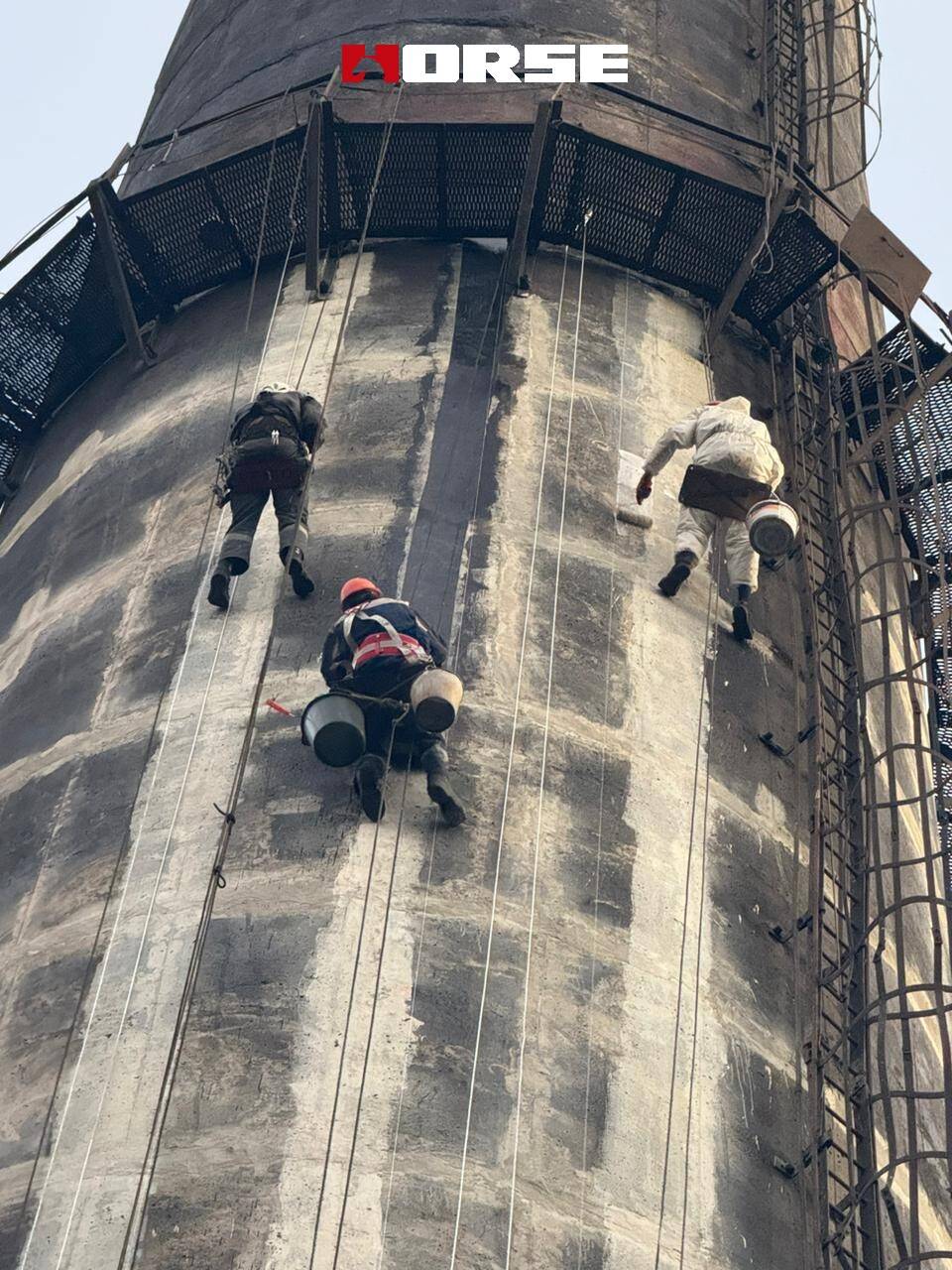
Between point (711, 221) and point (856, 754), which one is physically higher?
point (711, 221)

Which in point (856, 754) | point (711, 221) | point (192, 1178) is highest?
point (711, 221)

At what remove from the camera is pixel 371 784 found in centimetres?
1930

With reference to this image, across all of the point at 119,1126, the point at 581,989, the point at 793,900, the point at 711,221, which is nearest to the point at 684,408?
the point at 711,221

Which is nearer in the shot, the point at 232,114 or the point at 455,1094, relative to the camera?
the point at 455,1094

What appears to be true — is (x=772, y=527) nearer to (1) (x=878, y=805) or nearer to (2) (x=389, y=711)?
(1) (x=878, y=805)

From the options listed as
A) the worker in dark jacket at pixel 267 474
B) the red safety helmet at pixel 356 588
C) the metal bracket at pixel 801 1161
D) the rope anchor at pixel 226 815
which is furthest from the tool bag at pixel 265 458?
the metal bracket at pixel 801 1161

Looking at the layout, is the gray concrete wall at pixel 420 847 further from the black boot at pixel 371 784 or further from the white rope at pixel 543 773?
the black boot at pixel 371 784

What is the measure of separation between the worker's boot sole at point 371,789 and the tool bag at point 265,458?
3603 mm

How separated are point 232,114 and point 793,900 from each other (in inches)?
438

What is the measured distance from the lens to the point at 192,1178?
56.4ft

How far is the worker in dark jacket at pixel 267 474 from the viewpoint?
71.2 feet

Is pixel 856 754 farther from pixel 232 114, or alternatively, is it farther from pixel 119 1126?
pixel 232 114

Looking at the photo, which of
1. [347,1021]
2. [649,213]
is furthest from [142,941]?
[649,213]

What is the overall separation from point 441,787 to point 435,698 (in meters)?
0.73
